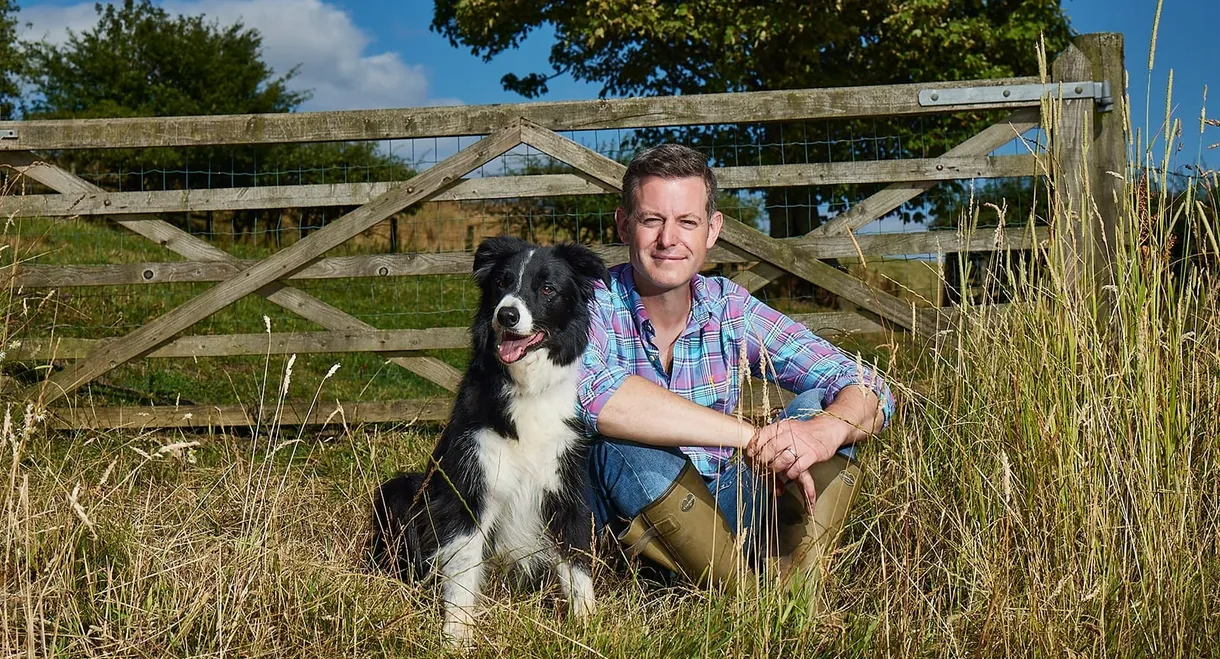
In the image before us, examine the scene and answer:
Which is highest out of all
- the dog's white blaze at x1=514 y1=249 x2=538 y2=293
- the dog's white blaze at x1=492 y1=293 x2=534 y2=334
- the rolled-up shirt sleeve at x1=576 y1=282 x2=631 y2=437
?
the dog's white blaze at x1=514 y1=249 x2=538 y2=293

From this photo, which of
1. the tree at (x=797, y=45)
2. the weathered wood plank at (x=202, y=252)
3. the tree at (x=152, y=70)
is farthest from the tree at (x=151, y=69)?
the weathered wood plank at (x=202, y=252)

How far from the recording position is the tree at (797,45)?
14.5 metres

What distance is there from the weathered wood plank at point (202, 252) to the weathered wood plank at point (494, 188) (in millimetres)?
95

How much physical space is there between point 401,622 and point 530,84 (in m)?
17.8

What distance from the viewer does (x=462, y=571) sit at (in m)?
2.92

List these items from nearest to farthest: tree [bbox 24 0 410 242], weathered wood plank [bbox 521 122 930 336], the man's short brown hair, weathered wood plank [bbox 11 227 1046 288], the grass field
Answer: the grass field, the man's short brown hair, weathered wood plank [bbox 521 122 930 336], weathered wood plank [bbox 11 227 1046 288], tree [bbox 24 0 410 242]

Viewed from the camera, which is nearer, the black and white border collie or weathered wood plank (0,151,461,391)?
the black and white border collie

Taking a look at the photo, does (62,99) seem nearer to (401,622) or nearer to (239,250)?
(239,250)

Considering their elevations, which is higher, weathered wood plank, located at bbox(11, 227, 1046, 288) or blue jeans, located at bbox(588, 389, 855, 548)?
weathered wood plank, located at bbox(11, 227, 1046, 288)

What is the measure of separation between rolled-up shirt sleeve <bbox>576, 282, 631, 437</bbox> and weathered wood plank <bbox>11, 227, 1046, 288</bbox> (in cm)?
181

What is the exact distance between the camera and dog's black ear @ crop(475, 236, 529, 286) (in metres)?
→ 3.31

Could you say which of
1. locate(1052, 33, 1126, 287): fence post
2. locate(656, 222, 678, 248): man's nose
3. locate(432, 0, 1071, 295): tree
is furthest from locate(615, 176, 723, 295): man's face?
locate(432, 0, 1071, 295): tree

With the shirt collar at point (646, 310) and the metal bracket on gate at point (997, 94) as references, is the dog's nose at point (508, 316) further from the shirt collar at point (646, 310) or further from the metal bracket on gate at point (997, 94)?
the metal bracket on gate at point (997, 94)

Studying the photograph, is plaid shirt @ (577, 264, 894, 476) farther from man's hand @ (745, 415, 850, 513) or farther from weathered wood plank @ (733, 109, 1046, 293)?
weathered wood plank @ (733, 109, 1046, 293)
